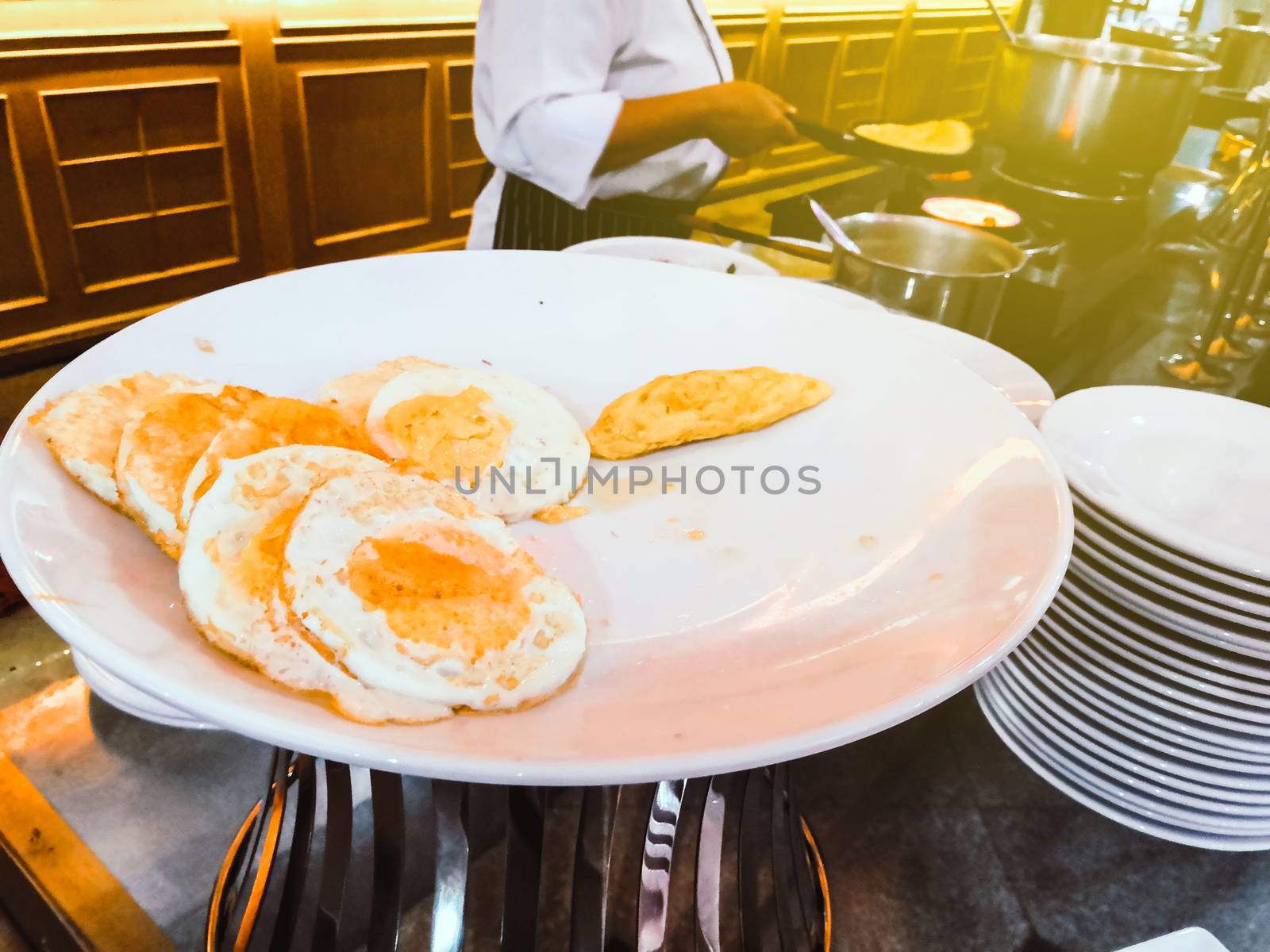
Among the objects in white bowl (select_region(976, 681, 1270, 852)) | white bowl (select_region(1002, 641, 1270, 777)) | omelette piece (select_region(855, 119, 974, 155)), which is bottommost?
white bowl (select_region(976, 681, 1270, 852))

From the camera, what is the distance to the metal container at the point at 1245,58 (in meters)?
3.95

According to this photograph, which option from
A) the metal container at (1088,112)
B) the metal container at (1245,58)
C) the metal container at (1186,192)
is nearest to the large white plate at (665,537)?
the metal container at (1088,112)

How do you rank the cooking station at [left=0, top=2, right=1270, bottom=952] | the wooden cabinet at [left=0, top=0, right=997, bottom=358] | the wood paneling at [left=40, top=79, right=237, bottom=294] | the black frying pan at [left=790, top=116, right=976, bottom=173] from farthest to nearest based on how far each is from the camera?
the wood paneling at [left=40, top=79, right=237, bottom=294] → the wooden cabinet at [left=0, top=0, right=997, bottom=358] → the black frying pan at [left=790, top=116, right=976, bottom=173] → the cooking station at [left=0, top=2, right=1270, bottom=952]

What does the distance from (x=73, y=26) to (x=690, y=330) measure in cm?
399

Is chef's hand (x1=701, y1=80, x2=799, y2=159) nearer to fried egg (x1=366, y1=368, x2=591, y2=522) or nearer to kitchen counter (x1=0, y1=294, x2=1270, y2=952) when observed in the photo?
fried egg (x1=366, y1=368, x2=591, y2=522)

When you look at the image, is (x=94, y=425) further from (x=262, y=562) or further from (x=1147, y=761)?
(x=1147, y=761)

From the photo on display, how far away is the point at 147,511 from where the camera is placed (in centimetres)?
79

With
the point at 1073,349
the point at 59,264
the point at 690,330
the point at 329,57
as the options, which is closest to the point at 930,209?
the point at 1073,349

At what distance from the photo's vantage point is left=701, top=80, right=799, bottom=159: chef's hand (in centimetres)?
245

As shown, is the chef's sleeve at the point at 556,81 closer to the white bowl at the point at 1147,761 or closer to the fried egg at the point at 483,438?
the fried egg at the point at 483,438

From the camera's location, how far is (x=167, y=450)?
0.84 metres

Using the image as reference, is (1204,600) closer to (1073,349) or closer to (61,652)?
(1073,349)

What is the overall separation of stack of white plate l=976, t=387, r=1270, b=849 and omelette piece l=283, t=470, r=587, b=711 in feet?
2.50

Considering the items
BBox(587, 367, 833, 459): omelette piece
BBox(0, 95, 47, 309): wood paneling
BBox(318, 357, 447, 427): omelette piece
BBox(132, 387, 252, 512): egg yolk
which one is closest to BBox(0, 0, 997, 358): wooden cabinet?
BBox(0, 95, 47, 309): wood paneling
